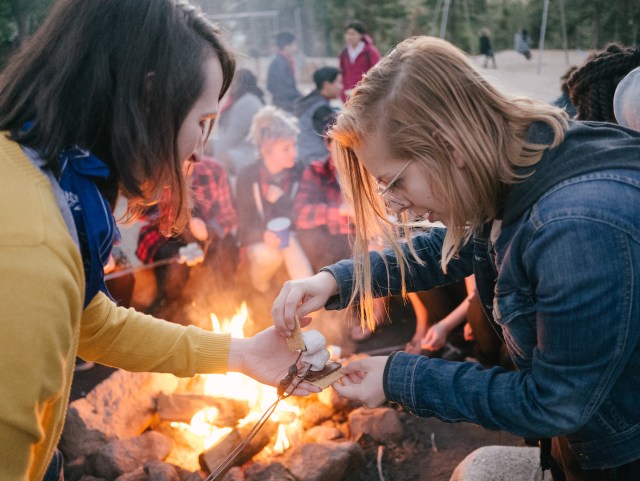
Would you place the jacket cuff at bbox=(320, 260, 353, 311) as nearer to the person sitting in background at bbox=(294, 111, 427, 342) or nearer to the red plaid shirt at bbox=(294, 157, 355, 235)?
the person sitting in background at bbox=(294, 111, 427, 342)

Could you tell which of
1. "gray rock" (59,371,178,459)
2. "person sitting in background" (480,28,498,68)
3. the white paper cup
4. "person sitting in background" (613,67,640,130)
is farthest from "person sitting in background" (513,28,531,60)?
"gray rock" (59,371,178,459)

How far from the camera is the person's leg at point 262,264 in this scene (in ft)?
17.5

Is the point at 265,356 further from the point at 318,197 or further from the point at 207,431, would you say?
the point at 318,197

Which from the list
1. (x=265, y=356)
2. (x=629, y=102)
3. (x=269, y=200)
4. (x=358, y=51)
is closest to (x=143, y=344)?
(x=265, y=356)

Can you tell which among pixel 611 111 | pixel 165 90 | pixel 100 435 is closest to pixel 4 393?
pixel 165 90

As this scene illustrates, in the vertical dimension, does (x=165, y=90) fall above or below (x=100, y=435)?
above

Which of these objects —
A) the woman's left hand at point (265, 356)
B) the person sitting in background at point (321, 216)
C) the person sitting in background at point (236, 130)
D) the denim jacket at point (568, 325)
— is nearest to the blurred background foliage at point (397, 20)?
the person sitting in background at point (236, 130)

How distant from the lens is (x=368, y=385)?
1812 mm

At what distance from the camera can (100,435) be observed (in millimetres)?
3145

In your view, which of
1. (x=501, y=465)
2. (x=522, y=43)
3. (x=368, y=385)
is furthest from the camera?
(x=522, y=43)

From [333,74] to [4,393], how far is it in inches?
286

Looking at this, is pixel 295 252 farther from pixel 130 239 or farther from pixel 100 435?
pixel 100 435

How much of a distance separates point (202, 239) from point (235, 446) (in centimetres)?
256

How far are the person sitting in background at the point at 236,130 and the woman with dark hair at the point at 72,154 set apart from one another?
20.2 feet
